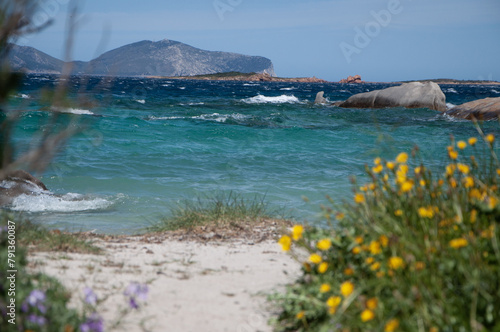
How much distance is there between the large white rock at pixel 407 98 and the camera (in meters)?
24.4

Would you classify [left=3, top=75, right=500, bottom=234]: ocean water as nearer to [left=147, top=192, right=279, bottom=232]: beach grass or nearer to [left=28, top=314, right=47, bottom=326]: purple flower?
[left=147, top=192, right=279, bottom=232]: beach grass

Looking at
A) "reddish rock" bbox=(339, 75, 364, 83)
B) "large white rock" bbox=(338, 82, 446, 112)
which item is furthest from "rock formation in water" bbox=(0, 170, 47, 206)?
"reddish rock" bbox=(339, 75, 364, 83)

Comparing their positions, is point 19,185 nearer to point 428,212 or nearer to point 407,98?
point 428,212

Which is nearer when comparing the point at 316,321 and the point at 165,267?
the point at 316,321

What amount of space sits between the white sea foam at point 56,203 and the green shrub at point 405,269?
5157 millimetres

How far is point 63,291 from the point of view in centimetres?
292

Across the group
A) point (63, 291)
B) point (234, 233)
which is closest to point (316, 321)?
point (63, 291)

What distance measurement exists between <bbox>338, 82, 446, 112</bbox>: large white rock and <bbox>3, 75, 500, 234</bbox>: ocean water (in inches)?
118

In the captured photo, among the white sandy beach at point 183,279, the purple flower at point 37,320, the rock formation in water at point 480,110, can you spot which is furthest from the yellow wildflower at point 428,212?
the rock formation in water at point 480,110

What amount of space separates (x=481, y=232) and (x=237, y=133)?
45.3 feet

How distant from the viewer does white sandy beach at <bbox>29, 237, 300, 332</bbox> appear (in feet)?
9.70

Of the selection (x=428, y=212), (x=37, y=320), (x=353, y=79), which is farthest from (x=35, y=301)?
(x=353, y=79)

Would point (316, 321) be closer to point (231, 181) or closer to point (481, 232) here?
point (481, 232)

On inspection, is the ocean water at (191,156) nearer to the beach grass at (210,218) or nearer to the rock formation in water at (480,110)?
the rock formation in water at (480,110)
